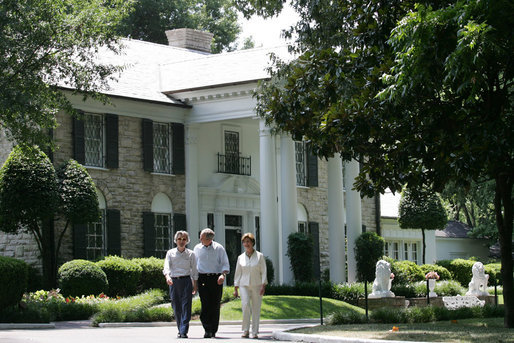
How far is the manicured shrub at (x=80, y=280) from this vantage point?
25.3 m

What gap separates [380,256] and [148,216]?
26.6ft

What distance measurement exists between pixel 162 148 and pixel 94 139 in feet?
9.71

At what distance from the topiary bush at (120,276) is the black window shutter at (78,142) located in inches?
139

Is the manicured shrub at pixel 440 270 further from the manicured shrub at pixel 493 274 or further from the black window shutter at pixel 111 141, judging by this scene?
the black window shutter at pixel 111 141

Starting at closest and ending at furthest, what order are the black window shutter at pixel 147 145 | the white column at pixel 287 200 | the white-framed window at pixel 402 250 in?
the white column at pixel 287 200 → the black window shutter at pixel 147 145 → the white-framed window at pixel 402 250

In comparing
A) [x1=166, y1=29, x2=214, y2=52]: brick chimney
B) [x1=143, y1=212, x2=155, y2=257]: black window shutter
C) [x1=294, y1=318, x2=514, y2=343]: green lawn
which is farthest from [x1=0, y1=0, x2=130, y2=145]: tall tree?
[x1=166, y1=29, x2=214, y2=52]: brick chimney

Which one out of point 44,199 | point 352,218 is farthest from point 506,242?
point 352,218

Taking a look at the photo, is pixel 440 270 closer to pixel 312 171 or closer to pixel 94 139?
pixel 312 171

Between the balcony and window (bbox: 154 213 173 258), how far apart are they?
321cm

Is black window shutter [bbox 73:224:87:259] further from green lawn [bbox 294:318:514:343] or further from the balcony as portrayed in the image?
green lawn [bbox 294:318:514:343]

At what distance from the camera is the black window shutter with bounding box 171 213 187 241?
3167cm

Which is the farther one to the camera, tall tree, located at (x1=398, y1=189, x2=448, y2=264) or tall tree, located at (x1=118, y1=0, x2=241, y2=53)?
tall tree, located at (x1=118, y1=0, x2=241, y2=53)

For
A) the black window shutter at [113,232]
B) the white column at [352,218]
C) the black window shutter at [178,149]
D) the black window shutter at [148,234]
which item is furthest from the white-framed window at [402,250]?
the black window shutter at [113,232]

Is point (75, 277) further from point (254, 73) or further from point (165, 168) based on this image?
point (254, 73)
